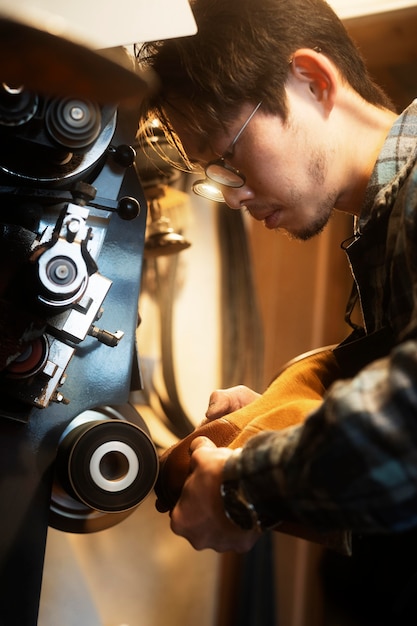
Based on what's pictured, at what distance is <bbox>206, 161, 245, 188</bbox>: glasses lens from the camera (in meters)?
1.10

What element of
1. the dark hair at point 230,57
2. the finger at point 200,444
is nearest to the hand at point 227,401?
the finger at point 200,444

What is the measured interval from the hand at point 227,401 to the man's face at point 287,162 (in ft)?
0.93

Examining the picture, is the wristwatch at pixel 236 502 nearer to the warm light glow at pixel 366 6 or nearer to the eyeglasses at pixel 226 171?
the eyeglasses at pixel 226 171

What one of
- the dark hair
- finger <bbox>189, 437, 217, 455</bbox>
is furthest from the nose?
finger <bbox>189, 437, 217, 455</bbox>

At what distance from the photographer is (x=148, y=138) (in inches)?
47.5

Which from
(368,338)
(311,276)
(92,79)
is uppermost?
(92,79)

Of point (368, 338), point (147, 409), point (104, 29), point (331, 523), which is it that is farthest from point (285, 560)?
point (104, 29)

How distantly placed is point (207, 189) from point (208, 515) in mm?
614

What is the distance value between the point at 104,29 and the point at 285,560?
190 cm

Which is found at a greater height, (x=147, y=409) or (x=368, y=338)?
(x=368, y=338)

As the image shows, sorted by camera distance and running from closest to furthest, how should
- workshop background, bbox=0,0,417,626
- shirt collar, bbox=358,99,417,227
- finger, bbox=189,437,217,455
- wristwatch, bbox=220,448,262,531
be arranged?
wristwatch, bbox=220,448,262,531, finger, bbox=189,437,217,455, shirt collar, bbox=358,99,417,227, workshop background, bbox=0,0,417,626

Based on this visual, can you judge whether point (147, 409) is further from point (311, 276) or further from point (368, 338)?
point (311, 276)

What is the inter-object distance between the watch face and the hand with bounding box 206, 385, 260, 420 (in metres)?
0.30

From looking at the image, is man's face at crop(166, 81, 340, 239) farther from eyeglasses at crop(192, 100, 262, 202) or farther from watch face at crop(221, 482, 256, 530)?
watch face at crop(221, 482, 256, 530)
